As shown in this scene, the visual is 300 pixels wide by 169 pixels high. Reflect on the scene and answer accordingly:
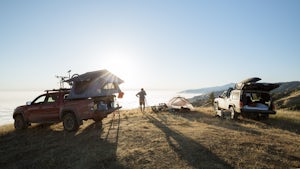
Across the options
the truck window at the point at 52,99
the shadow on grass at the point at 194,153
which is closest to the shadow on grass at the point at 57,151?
the truck window at the point at 52,99

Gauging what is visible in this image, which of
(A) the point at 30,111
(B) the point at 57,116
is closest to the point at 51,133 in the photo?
(B) the point at 57,116

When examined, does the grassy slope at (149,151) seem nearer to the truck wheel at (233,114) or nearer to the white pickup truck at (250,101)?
the white pickup truck at (250,101)

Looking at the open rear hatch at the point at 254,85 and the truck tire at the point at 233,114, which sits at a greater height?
the open rear hatch at the point at 254,85

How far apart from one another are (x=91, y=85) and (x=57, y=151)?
4211mm

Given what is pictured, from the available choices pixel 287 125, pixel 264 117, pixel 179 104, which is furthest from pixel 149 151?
pixel 179 104

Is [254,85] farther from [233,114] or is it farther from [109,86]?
[109,86]

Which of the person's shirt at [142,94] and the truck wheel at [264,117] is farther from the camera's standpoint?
the person's shirt at [142,94]

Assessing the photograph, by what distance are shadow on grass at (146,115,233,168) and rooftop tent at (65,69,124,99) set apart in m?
4.91

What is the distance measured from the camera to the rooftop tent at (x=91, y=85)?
34.9 ft

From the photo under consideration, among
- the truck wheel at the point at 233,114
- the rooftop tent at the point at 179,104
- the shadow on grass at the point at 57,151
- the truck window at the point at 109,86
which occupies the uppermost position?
the truck window at the point at 109,86

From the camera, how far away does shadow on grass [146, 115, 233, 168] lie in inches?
→ 213

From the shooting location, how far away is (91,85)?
1088 centimetres

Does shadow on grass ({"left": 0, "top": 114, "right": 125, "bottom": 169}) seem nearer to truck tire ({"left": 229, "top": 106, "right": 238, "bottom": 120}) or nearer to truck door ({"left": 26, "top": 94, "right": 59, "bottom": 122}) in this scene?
truck door ({"left": 26, "top": 94, "right": 59, "bottom": 122})

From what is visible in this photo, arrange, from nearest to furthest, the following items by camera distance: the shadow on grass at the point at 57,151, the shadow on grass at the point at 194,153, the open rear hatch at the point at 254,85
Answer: the shadow on grass at the point at 194,153, the shadow on grass at the point at 57,151, the open rear hatch at the point at 254,85
